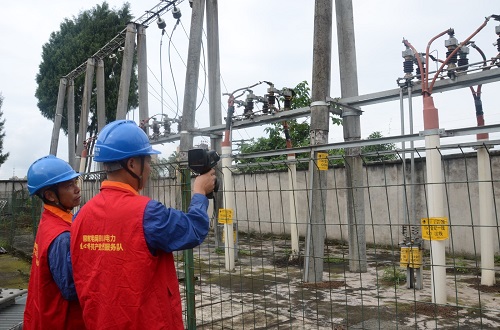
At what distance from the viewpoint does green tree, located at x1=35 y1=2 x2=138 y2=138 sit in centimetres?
2325

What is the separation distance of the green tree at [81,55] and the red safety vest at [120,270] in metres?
22.1

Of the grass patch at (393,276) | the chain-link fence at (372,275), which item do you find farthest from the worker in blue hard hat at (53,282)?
the grass patch at (393,276)

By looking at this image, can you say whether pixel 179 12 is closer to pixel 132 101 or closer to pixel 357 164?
pixel 357 164

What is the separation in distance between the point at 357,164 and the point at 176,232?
5178 mm

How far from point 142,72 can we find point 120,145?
10.1 metres

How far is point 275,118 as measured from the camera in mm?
7238

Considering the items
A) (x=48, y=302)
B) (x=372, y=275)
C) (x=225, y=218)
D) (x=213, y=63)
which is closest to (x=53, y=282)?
(x=48, y=302)

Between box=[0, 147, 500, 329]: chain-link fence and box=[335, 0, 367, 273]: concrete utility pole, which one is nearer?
box=[0, 147, 500, 329]: chain-link fence

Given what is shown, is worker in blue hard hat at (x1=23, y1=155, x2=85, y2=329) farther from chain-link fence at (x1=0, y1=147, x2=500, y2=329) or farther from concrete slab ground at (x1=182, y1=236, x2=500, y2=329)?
concrete slab ground at (x1=182, y1=236, x2=500, y2=329)

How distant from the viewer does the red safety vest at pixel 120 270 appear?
1804 millimetres

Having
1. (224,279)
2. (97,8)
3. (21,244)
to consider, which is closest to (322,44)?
(224,279)

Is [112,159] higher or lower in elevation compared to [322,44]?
lower

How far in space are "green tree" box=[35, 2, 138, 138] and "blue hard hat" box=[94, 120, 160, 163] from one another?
21885mm

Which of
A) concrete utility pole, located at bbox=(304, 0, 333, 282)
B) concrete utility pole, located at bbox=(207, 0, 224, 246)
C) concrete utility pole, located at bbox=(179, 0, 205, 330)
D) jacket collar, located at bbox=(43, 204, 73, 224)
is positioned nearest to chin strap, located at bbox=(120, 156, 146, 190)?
jacket collar, located at bbox=(43, 204, 73, 224)
